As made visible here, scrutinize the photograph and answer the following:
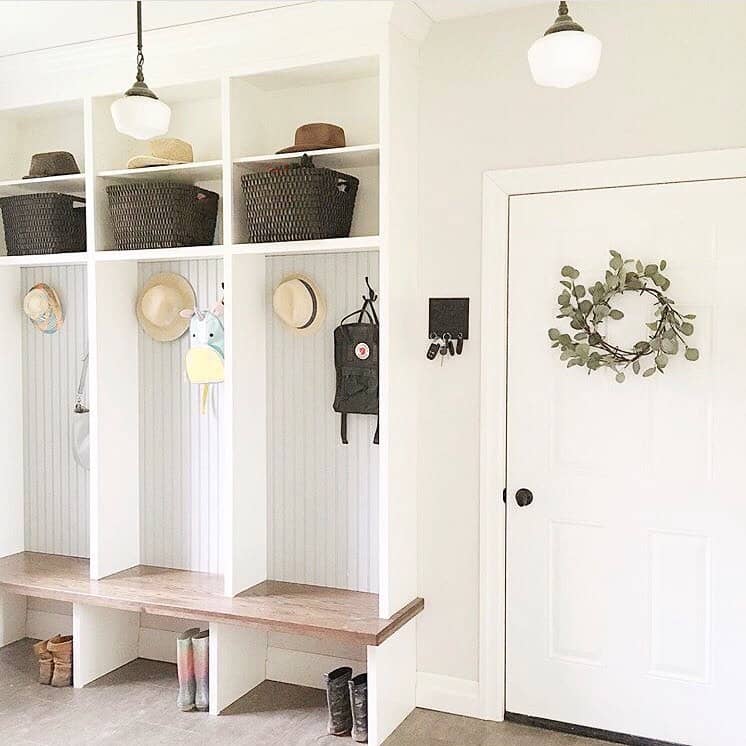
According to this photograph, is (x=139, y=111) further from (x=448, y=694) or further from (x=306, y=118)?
(x=448, y=694)

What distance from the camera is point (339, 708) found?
3.28 metres

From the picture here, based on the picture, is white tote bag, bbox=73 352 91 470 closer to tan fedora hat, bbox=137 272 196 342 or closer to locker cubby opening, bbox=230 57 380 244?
tan fedora hat, bbox=137 272 196 342

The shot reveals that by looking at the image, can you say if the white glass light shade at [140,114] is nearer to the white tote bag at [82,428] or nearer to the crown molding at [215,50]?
the crown molding at [215,50]

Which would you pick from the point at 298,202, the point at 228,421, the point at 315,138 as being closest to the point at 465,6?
the point at 315,138

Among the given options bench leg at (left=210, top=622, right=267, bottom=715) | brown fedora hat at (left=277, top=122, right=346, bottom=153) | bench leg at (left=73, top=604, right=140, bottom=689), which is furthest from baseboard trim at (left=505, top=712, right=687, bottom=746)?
brown fedora hat at (left=277, top=122, right=346, bottom=153)

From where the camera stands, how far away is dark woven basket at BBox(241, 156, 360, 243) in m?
3.22

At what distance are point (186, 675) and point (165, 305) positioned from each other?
59.0 inches

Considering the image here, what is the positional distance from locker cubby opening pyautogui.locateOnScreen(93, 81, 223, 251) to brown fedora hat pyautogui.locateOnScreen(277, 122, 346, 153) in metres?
0.43

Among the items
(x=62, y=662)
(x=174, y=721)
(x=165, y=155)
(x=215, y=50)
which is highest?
(x=215, y=50)

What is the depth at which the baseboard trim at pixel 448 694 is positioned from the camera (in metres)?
3.37

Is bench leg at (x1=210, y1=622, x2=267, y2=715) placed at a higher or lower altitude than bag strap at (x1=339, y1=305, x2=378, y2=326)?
lower

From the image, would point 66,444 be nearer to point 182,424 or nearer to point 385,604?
point 182,424

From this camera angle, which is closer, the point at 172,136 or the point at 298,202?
the point at 298,202

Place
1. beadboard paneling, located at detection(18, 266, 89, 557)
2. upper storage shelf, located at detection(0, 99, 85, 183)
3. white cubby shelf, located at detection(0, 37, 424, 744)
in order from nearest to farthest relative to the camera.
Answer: white cubby shelf, located at detection(0, 37, 424, 744), upper storage shelf, located at detection(0, 99, 85, 183), beadboard paneling, located at detection(18, 266, 89, 557)
